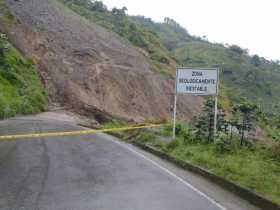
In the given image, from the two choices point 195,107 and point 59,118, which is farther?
point 195,107

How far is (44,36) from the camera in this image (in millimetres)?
46938

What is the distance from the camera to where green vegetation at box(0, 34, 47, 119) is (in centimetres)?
3139

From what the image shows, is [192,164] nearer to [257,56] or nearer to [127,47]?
[127,47]

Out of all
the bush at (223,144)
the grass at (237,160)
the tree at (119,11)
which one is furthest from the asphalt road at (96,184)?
the tree at (119,11)

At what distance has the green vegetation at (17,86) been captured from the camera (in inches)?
1236

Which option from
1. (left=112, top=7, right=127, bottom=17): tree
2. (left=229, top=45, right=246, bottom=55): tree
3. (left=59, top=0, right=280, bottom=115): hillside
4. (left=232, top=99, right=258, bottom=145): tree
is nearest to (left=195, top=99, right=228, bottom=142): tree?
(left=232, top=99, right=258, bottom=145): tree

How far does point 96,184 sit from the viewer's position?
9.59 m

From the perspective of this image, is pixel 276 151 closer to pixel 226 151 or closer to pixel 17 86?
pixel 226 151

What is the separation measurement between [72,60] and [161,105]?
9.18 m

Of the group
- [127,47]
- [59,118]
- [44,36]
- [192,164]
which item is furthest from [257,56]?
[192,164]

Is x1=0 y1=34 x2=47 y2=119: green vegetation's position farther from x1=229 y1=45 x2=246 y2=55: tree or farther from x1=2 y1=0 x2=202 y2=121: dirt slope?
x1=229 y1=45 x2=246 y2=55: tree

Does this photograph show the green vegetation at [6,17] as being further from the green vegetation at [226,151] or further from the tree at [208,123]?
the tree at [208,123]

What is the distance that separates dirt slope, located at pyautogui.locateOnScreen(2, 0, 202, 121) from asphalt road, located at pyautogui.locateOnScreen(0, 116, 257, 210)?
24.9 metres

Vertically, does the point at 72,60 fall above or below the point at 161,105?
above
